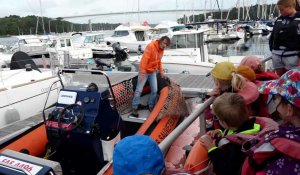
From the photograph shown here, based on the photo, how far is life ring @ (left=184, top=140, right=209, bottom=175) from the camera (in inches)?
84.4

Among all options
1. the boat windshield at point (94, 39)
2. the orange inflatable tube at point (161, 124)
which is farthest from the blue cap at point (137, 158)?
the boat windshield at point (94, 39)

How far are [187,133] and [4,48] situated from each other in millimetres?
21022

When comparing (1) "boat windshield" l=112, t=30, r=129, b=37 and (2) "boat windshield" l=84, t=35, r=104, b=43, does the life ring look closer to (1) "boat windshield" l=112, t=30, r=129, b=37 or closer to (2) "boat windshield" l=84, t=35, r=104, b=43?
(1) "boat windshield" l=112, t=30, r=129, b=37

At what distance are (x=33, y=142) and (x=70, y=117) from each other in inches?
39.7

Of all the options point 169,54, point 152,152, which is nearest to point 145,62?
point 152,152

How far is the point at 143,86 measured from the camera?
6055mm

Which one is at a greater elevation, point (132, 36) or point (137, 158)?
point (132, 36)

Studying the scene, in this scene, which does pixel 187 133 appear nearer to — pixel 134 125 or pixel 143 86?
pixel 134 125

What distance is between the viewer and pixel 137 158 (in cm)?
153

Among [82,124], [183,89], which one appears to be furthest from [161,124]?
[183,89]

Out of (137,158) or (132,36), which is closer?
(137,158)

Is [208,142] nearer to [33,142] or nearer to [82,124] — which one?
[82,124]

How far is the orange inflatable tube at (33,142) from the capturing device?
424 cm

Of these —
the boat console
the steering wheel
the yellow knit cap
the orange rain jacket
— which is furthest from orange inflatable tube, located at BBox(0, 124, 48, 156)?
the yellow knit cap
